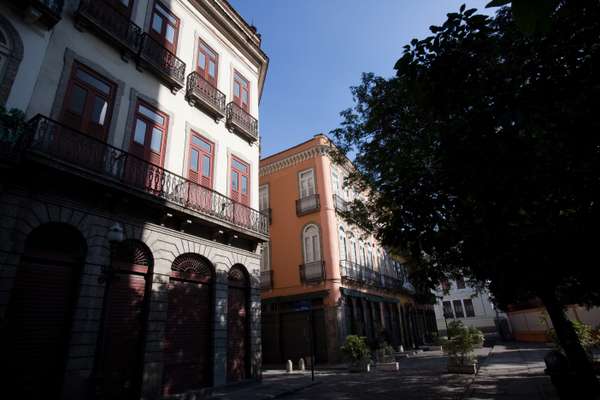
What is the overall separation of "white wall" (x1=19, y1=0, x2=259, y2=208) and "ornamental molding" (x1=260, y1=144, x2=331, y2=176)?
7.58 metres

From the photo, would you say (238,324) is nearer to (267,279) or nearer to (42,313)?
(42,313)

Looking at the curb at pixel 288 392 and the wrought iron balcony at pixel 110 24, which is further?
the curb at pixel 288 392

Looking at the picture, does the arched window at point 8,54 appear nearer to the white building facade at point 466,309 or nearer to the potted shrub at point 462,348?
the potted shrub at point 462,348

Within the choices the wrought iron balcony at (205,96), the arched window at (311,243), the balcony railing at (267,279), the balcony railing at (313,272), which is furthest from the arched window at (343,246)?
the wrought iron balcony at (205,96)

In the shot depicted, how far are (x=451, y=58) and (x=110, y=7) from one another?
975 centimetres

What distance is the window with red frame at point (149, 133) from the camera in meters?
10.3

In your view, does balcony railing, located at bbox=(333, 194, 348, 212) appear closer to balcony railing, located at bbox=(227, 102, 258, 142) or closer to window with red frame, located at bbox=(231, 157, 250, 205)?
balcony railing, located at bbox=(227, 102, 258, 142)

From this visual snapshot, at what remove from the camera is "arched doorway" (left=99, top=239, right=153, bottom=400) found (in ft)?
27.4

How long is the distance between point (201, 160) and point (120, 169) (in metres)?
3.38

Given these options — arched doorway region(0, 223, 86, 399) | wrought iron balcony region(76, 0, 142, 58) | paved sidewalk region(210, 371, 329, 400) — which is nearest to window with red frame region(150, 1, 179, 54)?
wrought iron balcony region(76, 0, 142, 58)

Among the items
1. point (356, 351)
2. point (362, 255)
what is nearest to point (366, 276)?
point (362, 255)

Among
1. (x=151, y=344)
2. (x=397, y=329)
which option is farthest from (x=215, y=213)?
(x=397, y=329)

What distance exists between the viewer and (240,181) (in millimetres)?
13945

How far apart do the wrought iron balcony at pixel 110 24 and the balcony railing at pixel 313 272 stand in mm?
14712
